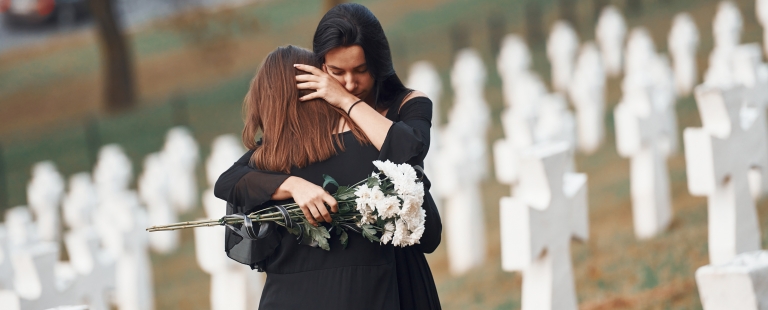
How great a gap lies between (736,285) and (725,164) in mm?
1731

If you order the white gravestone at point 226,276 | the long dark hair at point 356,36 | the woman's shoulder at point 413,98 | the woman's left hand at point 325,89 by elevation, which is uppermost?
the long dark hair at point 356,36

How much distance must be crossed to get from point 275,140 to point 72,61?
14.4 metres

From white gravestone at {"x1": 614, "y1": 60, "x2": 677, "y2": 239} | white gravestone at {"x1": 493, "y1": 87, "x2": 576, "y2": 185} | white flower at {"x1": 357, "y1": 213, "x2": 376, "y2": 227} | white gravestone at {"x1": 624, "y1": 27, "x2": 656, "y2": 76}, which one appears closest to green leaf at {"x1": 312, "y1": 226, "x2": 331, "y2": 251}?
white flower at {"x1": 357, "y1": 213, "x2": 376, "y2": 227}

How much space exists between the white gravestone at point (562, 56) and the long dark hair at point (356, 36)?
1020 cm

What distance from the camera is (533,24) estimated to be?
15828 millimetres

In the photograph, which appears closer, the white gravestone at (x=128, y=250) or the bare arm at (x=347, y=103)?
the bare arm at (x=347, y=103)

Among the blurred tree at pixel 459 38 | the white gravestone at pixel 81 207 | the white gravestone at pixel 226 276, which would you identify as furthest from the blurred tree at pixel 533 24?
the white gravestone at pixel 226 276

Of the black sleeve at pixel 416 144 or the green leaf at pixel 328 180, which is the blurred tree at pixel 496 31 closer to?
the black sleeve at pixel 416 144

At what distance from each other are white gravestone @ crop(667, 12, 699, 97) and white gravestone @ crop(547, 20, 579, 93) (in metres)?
1.51

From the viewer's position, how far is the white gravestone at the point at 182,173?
1134 cm

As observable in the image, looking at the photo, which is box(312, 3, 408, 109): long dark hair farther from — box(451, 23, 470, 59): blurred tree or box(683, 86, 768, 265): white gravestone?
box(451, 23, 470, 59): blurred tree

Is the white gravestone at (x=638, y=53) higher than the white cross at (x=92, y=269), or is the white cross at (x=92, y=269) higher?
the white gravestone at (x=638, y=53)

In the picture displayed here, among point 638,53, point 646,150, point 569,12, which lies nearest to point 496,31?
point 569,12

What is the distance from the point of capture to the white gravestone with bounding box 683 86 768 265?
421 centimetres
